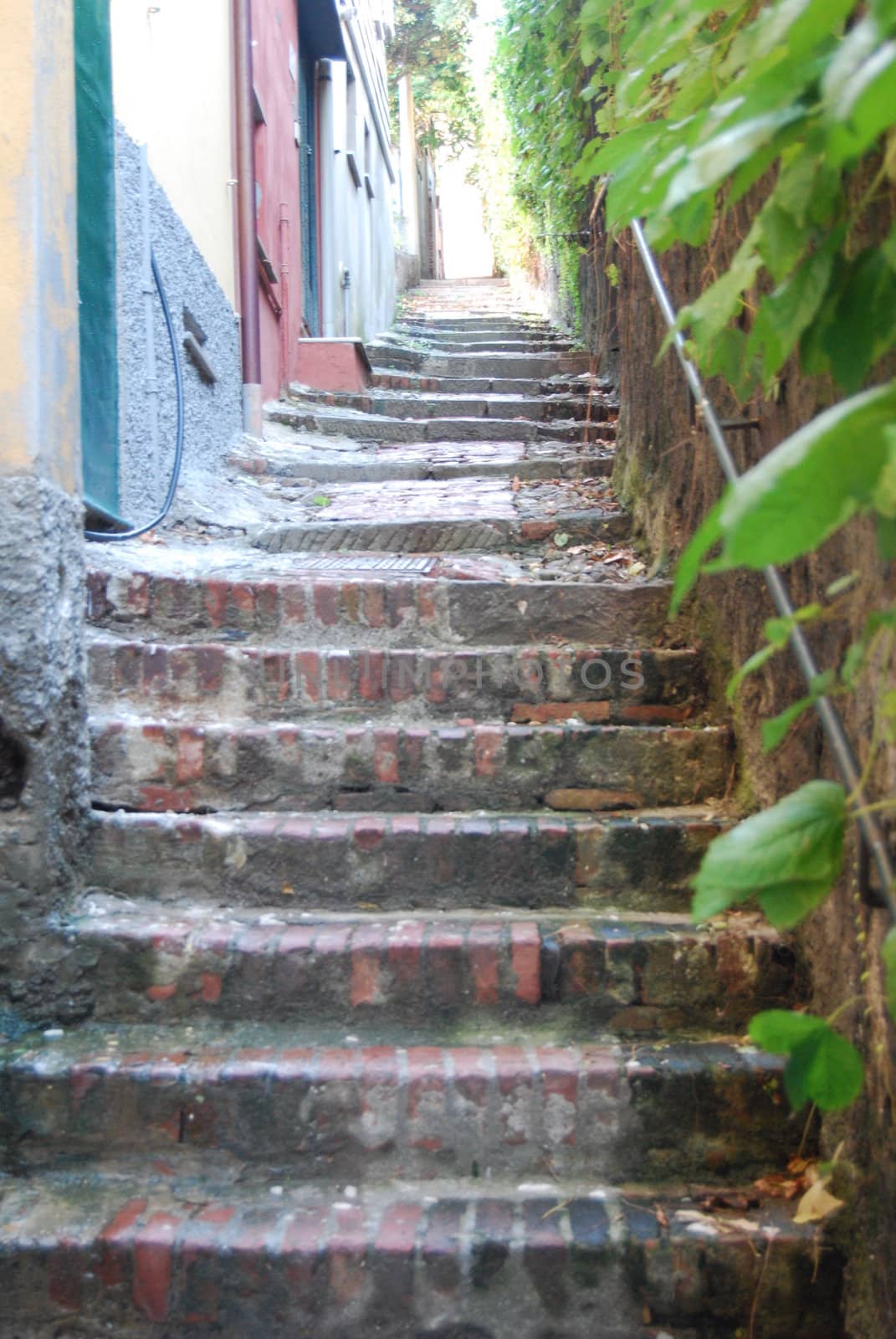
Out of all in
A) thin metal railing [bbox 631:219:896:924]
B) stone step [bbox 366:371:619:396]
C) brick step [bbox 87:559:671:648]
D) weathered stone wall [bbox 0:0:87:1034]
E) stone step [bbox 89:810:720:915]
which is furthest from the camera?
stone step [bbox 366:371:619:396]

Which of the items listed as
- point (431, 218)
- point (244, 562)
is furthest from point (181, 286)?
point (431, 218)

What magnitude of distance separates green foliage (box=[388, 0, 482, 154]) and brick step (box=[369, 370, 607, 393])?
1032 centimetres

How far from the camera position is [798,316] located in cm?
105

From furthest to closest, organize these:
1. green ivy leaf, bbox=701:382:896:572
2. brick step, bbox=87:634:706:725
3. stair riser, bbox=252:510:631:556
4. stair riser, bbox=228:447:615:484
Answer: stair riser, bbox=228:447:615:484, stair riser, bbox=252:510:631:556, brick step, bbox=87:634:706:725, green ivy leaf, bbox=701:382:896:572

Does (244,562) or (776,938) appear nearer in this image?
(776,938)

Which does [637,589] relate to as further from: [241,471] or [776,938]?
[241,471]

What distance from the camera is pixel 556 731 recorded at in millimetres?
2584

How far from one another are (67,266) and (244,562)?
4.64 ft

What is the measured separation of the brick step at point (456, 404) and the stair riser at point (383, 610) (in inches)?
128

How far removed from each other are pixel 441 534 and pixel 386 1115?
2.23 meters

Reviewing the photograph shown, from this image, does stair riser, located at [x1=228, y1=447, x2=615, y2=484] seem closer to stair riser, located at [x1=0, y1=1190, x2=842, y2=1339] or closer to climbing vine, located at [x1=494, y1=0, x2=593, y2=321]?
climbing vine, located at [x1=494, y1=0, x2=593, y2=321]

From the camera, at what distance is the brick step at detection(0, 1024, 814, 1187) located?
199 centimetres

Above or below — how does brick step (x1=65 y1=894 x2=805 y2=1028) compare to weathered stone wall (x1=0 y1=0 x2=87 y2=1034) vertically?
below

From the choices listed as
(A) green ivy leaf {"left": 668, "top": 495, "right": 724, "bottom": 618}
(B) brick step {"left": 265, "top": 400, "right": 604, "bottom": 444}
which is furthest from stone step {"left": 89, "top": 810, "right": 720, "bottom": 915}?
(B) brick step {"left": 265, "top": 400, "right": 604, "bottom": 444}
